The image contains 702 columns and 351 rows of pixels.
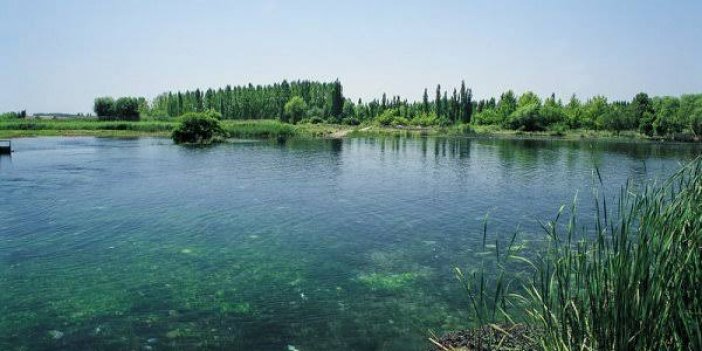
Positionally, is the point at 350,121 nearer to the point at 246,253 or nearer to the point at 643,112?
the point at 643,112

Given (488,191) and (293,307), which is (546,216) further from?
(293,307)

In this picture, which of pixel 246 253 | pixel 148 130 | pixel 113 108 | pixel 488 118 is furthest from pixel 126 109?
pixel 246 253

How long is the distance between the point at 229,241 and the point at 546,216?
19.8 metres

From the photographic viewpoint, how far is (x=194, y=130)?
89938 mm

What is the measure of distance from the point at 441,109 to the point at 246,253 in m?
170

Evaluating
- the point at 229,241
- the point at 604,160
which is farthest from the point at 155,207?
the point at 604,160

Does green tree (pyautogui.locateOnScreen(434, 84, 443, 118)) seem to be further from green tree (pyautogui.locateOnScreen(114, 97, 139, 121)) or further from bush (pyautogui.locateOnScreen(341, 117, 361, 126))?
green tree (pyautogui.locateOnScreen(114, 97, 139, 121))

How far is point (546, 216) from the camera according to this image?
Answer: 28156 mm

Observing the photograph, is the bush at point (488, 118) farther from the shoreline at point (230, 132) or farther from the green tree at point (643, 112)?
the green tree at point (643, 112)

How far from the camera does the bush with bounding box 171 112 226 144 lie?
89125 millimetres

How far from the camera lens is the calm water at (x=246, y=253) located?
42.3 ft

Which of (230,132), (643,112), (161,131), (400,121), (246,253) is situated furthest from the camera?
(400,121)

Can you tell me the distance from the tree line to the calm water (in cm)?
10135

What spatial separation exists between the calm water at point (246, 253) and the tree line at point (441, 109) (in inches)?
3990
